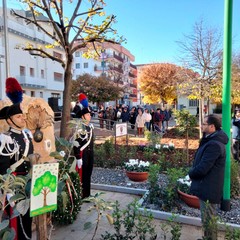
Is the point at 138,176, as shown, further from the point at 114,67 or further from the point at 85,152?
the point at 114,67

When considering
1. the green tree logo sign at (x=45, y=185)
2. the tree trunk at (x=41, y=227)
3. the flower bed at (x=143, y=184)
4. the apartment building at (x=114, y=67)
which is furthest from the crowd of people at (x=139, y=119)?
the apartment building at (x=114, y=67)

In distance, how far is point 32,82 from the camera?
30.9m

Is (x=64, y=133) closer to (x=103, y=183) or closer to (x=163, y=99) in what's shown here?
(x=103, y=183)

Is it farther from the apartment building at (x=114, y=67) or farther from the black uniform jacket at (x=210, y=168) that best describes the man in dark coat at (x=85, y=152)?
the apartment building at (x=114, y=67)

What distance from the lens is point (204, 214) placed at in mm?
2689

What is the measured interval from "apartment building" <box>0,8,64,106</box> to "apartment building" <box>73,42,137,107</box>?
29.8 feet

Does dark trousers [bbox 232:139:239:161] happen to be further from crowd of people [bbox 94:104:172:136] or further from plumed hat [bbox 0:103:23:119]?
plumed hat [bbox 0:103:23:119]

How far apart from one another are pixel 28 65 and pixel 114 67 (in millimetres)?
26834

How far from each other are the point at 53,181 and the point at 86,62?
5610 centimetres

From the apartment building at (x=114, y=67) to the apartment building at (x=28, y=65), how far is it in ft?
29.8

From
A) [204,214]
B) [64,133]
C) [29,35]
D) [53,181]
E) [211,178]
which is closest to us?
[53,181]

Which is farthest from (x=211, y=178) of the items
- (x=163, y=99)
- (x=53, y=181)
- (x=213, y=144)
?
(x=163, y=99)

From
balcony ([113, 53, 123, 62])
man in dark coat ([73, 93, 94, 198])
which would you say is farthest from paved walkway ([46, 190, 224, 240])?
balcony ([113, 53, 123, 62])

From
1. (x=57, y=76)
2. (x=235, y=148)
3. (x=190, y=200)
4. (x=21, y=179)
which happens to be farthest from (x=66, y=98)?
(x=57, y=76)
